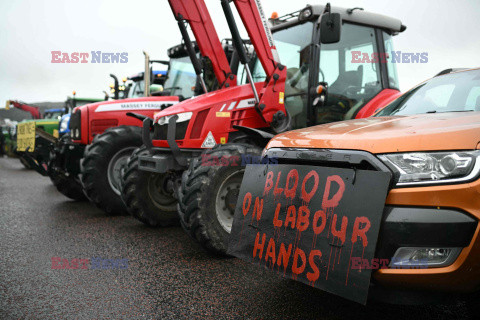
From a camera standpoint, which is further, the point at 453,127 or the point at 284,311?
the point at 284,311

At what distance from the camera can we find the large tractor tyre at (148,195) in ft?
16.8

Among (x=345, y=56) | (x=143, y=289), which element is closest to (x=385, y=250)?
(x=143, y=289)

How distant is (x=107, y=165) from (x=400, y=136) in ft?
15.8

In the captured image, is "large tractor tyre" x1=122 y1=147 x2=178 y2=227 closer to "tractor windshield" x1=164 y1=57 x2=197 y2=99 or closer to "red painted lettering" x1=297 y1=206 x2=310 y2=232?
"tractor windshield" x1=164 y1=57 x2=197 y2=99

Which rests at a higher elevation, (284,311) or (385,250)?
(385,250)

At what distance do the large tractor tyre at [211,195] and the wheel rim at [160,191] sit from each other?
1402 mm

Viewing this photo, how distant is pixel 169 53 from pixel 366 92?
4.30 m

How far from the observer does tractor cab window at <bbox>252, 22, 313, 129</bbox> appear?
16.2ft

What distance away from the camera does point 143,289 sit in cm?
320

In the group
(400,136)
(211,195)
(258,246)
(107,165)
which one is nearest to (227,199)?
(211,195)

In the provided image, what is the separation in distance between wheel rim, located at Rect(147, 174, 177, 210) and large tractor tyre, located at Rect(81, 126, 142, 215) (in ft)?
2.83

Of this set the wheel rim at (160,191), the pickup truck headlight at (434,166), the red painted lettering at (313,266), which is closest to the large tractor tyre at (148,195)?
the wheel rim at (160,191)

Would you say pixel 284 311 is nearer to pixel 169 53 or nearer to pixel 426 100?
pixel 426 100

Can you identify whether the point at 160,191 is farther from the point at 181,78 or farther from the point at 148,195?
the point at 181,78
